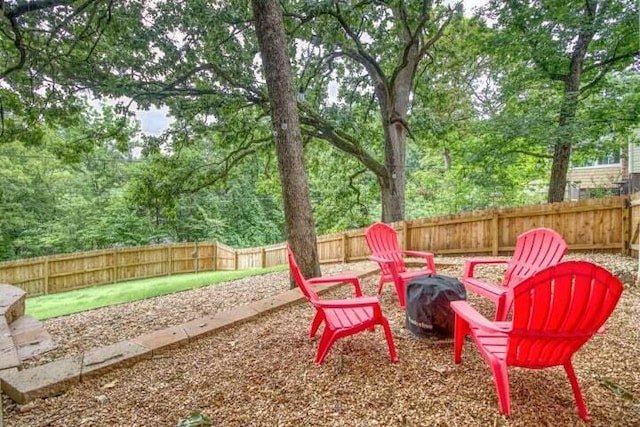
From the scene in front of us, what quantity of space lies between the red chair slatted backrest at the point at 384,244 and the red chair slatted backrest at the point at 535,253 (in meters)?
1.17

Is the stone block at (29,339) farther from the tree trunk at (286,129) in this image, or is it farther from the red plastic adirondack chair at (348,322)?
the red plastic adirondack chair at (348,322)

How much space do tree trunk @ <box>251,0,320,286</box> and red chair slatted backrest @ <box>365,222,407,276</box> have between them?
759 mm

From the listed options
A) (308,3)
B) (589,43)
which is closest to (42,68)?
(308,3)

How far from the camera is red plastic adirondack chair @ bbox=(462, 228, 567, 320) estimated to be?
2705mm

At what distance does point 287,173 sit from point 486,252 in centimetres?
522

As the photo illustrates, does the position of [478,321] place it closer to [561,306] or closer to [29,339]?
[561,306]

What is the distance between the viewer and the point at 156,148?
25.9 ft

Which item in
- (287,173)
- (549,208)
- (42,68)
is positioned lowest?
(549,208)

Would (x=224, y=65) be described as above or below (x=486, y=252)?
above

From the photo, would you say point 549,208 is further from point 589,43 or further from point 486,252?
point 589,43

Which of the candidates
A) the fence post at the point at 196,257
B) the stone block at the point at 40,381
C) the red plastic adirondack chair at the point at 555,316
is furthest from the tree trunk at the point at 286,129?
the fence post at the point at 196,257

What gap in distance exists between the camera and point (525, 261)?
10.5 feet

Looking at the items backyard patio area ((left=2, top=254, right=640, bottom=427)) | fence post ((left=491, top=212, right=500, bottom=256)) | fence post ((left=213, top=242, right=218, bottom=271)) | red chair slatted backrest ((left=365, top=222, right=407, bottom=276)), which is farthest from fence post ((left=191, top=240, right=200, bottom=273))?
red chair slatted backrest ((left=365, top=222, right=407, bottom=276))

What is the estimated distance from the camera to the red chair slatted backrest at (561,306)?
1.53 metres
